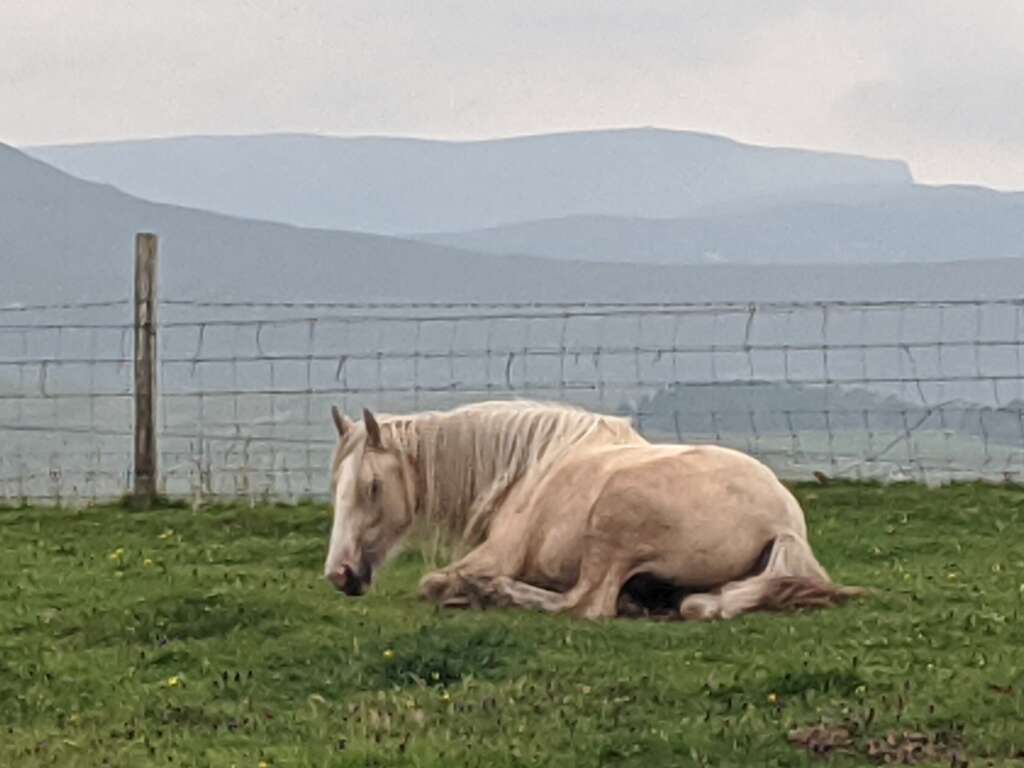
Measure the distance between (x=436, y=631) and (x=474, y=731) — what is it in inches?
64.9

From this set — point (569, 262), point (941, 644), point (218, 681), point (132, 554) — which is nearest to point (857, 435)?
point (132, 554)

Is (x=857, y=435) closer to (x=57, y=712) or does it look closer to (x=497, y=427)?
(x=497, y=427)

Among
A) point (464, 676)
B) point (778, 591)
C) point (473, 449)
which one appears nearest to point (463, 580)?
point (473, 449)

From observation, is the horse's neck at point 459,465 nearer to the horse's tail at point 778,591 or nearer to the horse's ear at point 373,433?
the horse's ear at point 373,433

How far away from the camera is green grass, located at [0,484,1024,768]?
6.77 m

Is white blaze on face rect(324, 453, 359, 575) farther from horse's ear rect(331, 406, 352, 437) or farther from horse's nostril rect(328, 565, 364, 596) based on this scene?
horse's ear rect(331, 406, 352, 437)

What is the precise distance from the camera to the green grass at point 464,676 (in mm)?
6770

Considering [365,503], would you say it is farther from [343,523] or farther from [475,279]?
[475,279]

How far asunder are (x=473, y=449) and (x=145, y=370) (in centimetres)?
513

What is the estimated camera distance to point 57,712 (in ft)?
25.1

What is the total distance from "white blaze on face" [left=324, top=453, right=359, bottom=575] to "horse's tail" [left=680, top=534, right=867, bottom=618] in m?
1.66

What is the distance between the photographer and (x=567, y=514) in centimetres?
969

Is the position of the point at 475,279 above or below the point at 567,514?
below

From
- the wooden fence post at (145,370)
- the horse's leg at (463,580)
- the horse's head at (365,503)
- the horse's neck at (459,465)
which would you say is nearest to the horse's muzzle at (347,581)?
the horse's head at (365,503)
